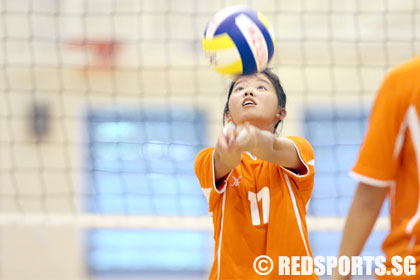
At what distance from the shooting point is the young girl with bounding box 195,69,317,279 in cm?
197

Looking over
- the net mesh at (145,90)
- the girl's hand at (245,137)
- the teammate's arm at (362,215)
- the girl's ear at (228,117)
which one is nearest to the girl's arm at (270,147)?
the girl's hand at (245,137)

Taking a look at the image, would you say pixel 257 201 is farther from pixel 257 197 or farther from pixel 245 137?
pixel 245 137

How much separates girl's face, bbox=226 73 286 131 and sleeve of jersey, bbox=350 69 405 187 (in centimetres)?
68

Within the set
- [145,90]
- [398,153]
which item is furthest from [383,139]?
[145,90]

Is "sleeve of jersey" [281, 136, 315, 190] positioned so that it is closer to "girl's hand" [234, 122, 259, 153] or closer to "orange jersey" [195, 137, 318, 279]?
"orange jersey" [195, 137, 318, 279]

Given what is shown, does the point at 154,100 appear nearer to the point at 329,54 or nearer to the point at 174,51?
the point at 174,51

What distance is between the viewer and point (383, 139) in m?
1.33

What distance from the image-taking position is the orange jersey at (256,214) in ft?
6.48

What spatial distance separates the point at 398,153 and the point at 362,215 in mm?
163

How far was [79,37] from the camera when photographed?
664 centimetres

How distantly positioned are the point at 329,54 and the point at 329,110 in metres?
0.65

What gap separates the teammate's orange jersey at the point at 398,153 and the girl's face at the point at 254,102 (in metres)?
0.68

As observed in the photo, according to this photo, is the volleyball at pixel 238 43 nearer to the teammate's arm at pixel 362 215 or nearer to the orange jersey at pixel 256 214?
the orange jersey at pixel 256 214

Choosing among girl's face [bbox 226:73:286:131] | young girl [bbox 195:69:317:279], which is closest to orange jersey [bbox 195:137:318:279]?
young girl [bbox 195:69:317:279]
